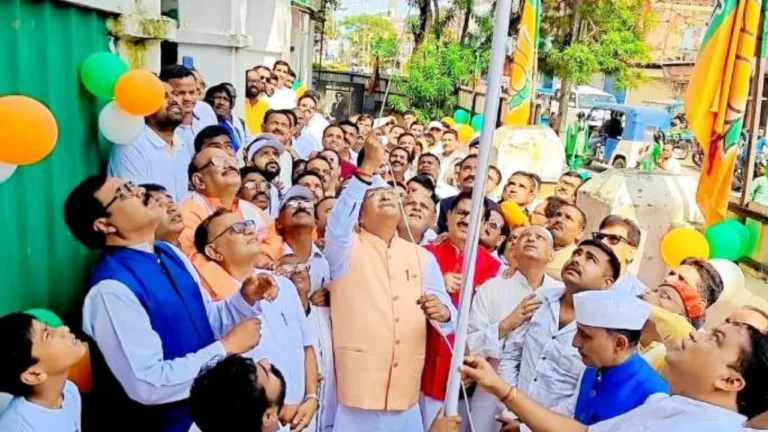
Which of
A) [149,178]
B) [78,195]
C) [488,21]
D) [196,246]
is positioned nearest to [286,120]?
[149,178]

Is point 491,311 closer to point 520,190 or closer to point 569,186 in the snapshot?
point 520,190

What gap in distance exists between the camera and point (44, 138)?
1.92 metres

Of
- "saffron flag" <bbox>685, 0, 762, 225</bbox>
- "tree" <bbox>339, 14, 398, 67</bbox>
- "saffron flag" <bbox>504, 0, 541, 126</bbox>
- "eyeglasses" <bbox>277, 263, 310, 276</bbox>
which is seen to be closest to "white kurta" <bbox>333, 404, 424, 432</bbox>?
"eyeglasses" <bbox>277, 263, 310, 276</bbox>

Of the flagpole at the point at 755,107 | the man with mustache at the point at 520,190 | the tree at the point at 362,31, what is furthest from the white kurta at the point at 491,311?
the tree at the point at 362,31

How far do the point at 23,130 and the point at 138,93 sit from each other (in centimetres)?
102

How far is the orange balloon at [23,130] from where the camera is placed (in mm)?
1829

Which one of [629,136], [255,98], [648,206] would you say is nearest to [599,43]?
[629,136]

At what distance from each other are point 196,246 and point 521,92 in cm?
549

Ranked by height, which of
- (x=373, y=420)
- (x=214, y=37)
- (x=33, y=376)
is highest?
(x=214, y=37)

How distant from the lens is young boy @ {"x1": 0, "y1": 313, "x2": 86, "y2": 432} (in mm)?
1822

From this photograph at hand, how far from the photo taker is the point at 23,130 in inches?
72.7

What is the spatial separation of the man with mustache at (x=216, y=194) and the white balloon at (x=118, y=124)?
1.09 ft

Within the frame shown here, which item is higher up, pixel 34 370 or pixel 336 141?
pixel 336 141

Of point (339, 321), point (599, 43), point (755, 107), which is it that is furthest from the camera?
point (599, 43)
